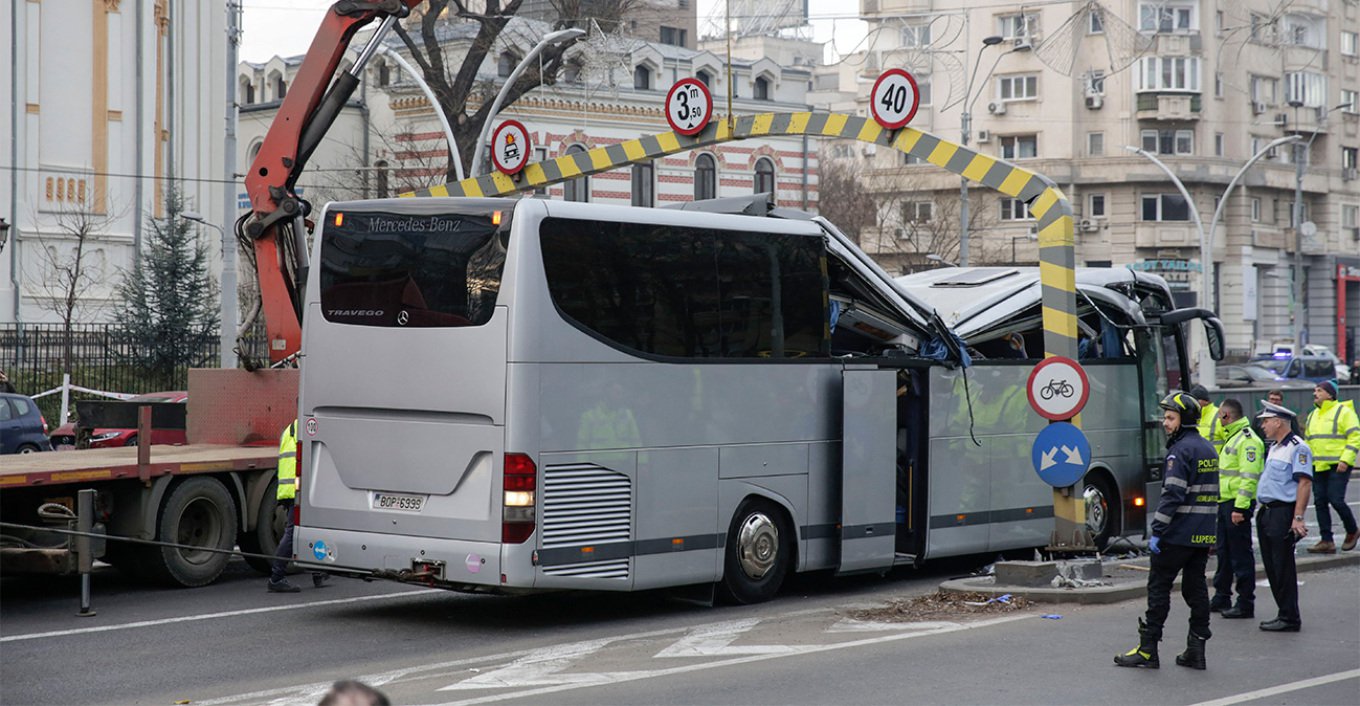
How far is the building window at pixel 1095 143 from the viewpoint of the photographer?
70.5 m

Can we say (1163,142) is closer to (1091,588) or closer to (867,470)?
(867,470)

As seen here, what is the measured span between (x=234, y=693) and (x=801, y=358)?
590cm

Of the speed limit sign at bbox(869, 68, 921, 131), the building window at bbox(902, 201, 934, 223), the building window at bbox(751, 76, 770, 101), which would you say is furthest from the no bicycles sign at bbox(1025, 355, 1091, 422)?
the building window at bbox(902, 201, 934, 223)

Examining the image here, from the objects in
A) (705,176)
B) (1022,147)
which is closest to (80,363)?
(705,176)

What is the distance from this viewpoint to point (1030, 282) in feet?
57.2

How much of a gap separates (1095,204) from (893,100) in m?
57.4

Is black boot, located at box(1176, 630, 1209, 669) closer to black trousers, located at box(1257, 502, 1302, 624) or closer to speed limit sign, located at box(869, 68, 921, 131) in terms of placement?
black trousers, located at box(1257, 502, 1302, 624)

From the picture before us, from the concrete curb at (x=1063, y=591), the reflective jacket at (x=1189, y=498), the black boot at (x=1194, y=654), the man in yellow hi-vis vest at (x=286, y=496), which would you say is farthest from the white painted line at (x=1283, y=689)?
the man in yellow hi-vis vest at (x=286, y=496)

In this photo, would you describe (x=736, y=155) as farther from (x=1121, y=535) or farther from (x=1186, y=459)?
(x=1186, y=459)

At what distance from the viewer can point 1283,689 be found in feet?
32.8

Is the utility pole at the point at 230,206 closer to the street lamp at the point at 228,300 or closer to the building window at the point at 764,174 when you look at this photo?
the street lamp at the point at 228,300

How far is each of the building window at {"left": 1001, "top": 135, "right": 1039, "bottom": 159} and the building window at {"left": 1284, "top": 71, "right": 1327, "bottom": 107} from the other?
1114 centimetres

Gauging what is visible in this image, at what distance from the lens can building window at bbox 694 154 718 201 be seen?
2245 inches

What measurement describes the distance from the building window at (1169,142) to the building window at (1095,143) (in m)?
1.72
